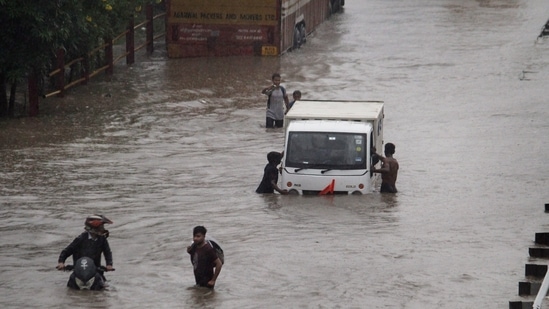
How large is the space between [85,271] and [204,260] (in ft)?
4.52

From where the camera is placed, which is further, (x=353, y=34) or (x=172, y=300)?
(x=353, y=34)

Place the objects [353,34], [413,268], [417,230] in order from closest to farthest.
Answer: [413,268] → [417,230] → [353,34]

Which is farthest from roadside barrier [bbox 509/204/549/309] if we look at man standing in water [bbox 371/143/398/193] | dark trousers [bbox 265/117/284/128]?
dark trousers [bbox 265/117/284/128]

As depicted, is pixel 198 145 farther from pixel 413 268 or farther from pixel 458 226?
pixel 413 268

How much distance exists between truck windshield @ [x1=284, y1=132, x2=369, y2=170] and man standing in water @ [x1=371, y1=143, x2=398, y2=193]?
325 millimetres

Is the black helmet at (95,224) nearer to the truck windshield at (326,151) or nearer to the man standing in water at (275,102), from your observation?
the truck windshield at (326,151)

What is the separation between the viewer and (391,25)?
47.9 metres

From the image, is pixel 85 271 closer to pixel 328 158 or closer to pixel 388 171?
pixel 328 158

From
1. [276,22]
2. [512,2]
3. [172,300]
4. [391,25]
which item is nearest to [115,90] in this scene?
[276,22]

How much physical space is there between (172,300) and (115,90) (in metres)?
19.8

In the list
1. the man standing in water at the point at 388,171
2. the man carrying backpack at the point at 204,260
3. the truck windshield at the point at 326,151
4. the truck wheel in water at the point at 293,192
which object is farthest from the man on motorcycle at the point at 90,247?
the man standing in water at the point at 388,171

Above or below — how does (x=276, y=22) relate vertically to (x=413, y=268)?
above

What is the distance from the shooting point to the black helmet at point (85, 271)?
14781 millimetres

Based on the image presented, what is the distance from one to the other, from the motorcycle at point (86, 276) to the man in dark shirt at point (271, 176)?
6.33 m
